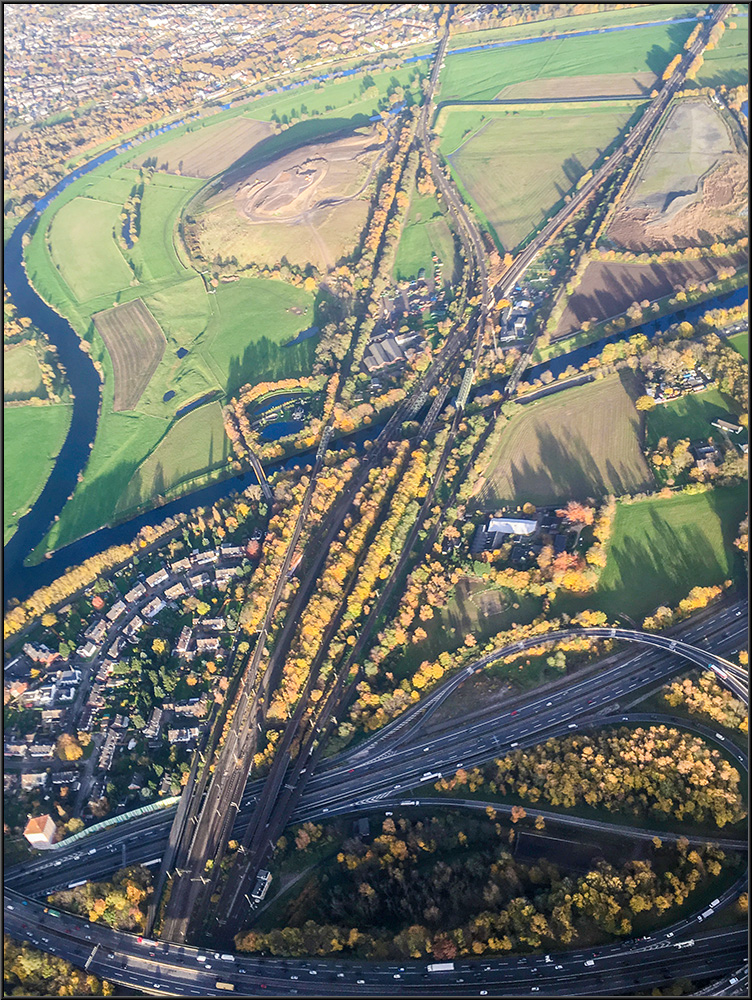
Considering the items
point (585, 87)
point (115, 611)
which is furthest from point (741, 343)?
point (115, 611)

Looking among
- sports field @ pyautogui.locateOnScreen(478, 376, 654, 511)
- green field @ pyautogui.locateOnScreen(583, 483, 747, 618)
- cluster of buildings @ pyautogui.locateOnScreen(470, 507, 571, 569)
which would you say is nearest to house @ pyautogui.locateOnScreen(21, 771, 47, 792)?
cluster of buildings @ pyautogui.locateOnScreen(470, 507, 571, 569)

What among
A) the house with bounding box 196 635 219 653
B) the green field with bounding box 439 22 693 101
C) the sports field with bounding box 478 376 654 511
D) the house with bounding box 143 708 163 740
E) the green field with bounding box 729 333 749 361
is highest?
the green field with bounding box 439 22 693 101

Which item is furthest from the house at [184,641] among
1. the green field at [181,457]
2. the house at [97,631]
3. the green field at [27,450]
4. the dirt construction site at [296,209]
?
the dirt construction site at [296,209]

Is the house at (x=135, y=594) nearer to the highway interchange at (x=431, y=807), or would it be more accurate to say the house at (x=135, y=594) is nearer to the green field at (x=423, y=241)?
the highway interchange at (x=431, y=807)

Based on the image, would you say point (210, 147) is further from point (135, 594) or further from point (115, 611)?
point (115, 611)

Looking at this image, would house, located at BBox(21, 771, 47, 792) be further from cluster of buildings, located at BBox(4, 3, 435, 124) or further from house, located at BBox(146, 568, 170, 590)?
cluster of buildings, located at BBox(4, 3, 435, 124)

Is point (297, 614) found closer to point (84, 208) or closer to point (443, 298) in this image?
point (443, 298)
